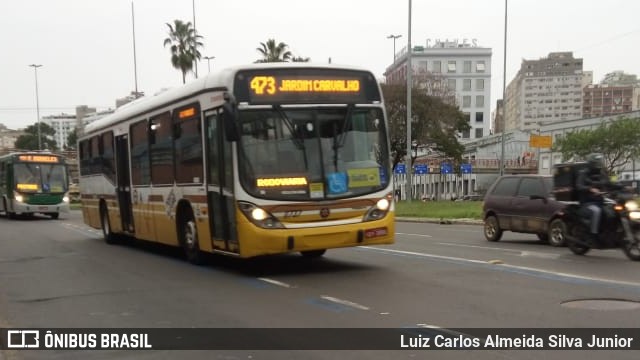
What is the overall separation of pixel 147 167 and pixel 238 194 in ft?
16.6

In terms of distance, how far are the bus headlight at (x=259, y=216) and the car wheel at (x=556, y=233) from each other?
7.74 m

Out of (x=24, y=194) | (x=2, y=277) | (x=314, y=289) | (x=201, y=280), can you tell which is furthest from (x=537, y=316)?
(x=24, y=194)

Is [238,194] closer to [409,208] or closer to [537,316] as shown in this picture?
[537,316]

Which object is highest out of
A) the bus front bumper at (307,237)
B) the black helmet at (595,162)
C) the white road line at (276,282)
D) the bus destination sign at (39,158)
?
the black helmet at (595,162)

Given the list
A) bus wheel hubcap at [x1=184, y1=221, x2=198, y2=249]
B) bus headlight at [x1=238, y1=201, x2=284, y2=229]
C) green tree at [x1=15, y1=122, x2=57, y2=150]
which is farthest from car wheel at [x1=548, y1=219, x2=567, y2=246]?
green tree at [x1=15, y1=122, x2=57, y2=150]

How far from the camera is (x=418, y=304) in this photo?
7.84 metres

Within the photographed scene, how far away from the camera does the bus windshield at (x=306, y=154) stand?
9922mm

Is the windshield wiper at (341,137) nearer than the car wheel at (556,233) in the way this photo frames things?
Yes

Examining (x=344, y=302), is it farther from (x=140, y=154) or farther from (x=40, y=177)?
(x=40, y=177)

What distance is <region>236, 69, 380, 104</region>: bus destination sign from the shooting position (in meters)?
10.2

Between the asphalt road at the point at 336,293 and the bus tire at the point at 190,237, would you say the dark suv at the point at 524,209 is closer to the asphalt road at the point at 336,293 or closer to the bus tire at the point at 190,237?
the asphalt road at the point at 336,293

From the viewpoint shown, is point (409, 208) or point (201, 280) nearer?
point (201, 280)

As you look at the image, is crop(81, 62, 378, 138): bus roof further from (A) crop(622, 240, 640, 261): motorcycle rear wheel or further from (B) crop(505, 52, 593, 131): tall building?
(B) crop(505, 52, 593, 131): tall building

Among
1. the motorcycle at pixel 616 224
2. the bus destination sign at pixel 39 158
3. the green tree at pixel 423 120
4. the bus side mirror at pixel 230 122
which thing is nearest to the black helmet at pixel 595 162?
the motorcycle at pixel 616 224
